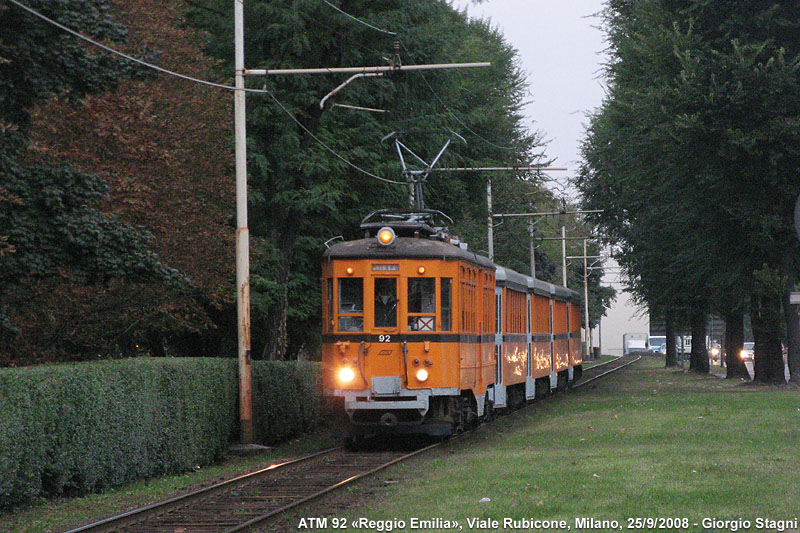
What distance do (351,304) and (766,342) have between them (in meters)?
18.7

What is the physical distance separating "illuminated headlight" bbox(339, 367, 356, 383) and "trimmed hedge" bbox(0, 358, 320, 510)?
2.00 meters

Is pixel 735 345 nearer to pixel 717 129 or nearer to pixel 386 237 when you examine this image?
pixel 717 129

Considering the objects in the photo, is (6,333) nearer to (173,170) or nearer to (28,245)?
(28,245)

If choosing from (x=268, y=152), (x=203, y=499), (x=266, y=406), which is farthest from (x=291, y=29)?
(x=203, y=499)

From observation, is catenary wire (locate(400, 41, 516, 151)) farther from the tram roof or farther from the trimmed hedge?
the trimmed hedge

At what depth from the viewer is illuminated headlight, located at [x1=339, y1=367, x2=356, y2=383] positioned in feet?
64.2

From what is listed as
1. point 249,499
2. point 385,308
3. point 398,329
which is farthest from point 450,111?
point 249,499

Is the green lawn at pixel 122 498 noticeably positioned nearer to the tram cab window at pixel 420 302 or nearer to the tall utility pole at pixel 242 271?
the tall utility pole at pixel 242 271

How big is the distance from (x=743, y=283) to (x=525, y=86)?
33760 mm

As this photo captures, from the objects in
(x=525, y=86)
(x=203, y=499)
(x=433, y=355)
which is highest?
(x=525, y=86)

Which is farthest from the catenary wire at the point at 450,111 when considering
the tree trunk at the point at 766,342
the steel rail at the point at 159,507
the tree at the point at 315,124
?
the steel rail at the point at 159,507

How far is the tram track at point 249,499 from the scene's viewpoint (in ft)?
39.8

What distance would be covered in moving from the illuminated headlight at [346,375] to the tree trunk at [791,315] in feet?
52.3

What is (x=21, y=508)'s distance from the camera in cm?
1360
